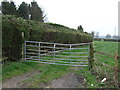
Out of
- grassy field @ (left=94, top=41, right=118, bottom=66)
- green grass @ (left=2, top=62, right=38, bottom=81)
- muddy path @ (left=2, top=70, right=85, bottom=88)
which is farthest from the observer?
grassy field @ (left=94, top=41, right=118, bottom=66)

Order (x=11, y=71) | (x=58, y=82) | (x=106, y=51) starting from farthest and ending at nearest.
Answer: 1. (x=106, y=51)
2. (x=11, y=71)
3. (x=58, y=82)

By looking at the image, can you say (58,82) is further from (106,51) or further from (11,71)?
(106,51)

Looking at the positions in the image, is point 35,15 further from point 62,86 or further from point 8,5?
point 62,86

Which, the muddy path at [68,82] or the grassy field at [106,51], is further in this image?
the grassy field at [106,51]

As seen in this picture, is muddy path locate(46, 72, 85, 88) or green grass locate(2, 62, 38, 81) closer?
muddy path locate(46, 72, 85, 88)

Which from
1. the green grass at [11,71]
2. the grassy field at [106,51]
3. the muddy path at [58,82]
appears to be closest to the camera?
the muddy path at [58,82]

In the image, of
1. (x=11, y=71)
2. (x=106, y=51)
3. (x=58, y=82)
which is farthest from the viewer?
(x=106, y=51)

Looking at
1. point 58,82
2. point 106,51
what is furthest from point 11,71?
point 106,51

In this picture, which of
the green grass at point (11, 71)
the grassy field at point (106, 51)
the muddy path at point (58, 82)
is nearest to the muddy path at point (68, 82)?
the muddy path at point (58, 82)

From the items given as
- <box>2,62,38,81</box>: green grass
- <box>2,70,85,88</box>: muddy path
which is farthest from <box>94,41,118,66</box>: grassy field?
<box>2,62,38,81</box>: green grass

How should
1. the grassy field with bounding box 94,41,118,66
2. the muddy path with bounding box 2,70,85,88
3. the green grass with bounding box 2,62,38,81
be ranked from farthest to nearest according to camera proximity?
the grassy field with bounding box 94,41,118,66 → the green grass with bounding box 2,62,38,81 → the muddy path with bounding box 2,70,85,88

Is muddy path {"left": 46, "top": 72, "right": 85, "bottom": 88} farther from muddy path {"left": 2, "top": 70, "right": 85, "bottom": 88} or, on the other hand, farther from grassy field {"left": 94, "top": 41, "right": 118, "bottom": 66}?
grassy field {"left": 94, "top": 41, "right": 118, "bottom": 66}

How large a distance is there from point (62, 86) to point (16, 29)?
420 cm

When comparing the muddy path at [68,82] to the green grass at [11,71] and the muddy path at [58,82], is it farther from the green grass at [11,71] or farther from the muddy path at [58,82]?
the green grass at [11,71]
